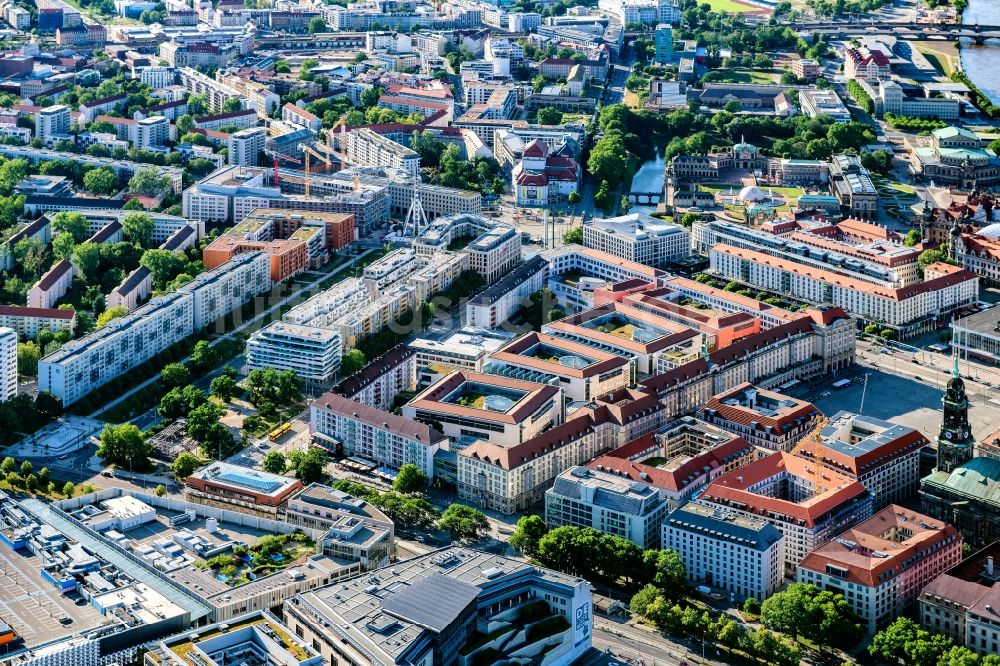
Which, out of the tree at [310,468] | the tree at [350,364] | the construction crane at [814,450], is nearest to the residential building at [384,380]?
the tree at [350,364]

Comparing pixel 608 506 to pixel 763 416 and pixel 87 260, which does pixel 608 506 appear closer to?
pixel 763 416

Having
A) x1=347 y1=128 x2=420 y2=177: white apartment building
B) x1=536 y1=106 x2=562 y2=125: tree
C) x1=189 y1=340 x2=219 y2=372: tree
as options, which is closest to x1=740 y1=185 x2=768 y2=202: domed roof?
x1=347 y1=128 x2=420 y2=177: white apartment building

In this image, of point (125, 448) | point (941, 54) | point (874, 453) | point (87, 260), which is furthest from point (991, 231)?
point (941, 54)

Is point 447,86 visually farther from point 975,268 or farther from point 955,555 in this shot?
point 955,555

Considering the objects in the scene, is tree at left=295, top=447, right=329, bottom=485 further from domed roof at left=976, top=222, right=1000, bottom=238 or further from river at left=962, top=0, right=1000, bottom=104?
river at left=962, top=0, right=1000, bottom=104

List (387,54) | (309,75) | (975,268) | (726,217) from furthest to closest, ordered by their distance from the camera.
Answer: (387,54), (309,75), (726,217), (975,268)

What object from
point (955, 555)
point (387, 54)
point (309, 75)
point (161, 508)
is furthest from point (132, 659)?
point (387, 54)
